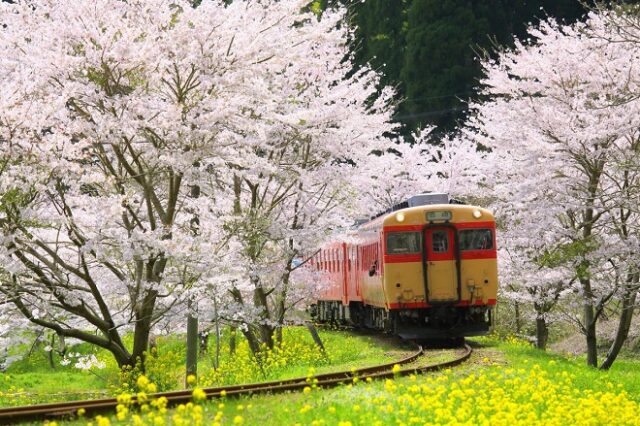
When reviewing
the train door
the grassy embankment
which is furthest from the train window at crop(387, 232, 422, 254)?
the grassy embankment

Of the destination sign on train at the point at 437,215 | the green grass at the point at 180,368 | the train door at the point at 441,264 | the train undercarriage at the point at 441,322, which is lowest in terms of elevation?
the green grass at the point at 180,368

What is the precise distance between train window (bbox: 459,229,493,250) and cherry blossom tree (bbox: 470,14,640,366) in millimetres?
1195

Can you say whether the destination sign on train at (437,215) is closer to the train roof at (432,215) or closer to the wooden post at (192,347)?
the train roof at (432,215)

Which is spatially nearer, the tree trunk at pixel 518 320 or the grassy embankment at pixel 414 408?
the grassy embankment at pixel 414 408

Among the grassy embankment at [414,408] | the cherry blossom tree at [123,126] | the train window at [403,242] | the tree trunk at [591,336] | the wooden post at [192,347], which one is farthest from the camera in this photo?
the tree trunk at [591,336]

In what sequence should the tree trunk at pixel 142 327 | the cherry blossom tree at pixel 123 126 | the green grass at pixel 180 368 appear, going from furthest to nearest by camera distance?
the tree trunk at pixel 142 327
the green grass at pixel 180 368
the cherry blossom tree at pixel 123 126

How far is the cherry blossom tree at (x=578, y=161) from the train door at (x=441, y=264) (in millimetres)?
1811

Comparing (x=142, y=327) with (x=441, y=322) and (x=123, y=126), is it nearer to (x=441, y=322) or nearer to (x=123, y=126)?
(x=123, y=126)

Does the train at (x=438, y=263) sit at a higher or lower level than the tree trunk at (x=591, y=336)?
higher

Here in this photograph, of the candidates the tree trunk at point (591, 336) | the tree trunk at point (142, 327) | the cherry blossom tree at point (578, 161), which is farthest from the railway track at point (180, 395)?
the tree trunk at point (591, 336)

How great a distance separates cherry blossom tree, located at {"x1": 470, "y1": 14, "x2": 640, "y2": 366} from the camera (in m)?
14.9

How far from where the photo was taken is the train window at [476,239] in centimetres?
1464

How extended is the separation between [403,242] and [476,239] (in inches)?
46.4

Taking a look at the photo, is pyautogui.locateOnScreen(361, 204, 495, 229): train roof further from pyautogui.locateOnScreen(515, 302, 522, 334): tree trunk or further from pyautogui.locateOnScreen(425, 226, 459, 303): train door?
pyautogui.locateOnScreen(515, 302, 522, 334): tree trunk
